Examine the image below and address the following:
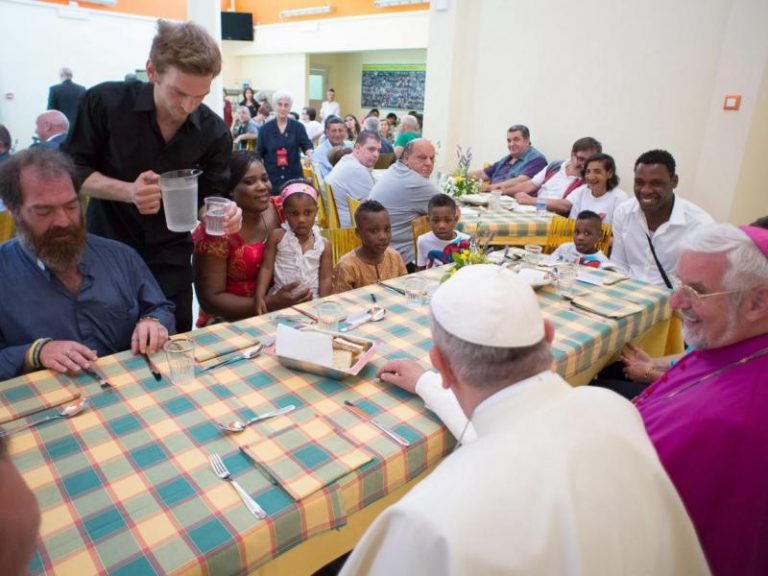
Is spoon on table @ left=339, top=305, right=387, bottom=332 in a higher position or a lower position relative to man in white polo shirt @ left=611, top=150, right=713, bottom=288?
lower

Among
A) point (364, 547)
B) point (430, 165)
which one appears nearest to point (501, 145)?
point (430, 165)

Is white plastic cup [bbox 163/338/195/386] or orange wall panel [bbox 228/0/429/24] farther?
orange wall panel [bbox 228/0/429/24]

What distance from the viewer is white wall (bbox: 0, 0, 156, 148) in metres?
12.4

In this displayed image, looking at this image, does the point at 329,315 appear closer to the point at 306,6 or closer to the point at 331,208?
the point at 331,208

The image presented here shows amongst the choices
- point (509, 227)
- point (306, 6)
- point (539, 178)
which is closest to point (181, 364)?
point (509, 227)

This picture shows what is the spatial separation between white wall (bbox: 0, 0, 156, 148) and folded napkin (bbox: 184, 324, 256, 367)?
12166 mm

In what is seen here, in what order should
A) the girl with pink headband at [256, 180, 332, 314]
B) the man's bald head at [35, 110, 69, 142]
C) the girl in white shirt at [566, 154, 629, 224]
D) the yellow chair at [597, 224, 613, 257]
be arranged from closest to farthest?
the girl with pink headband at [256, 180, 332, 314] < the yellow chair at [597, 224, 613, 257] < the girl in white shirt at [566, 154, 629, 224] < the man's bald head at [35, 110, 69, 142]

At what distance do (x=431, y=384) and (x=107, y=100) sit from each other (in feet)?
6.37

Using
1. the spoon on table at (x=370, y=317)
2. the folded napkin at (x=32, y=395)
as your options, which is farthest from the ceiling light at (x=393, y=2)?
the folded napkin at (x=32, y=395)

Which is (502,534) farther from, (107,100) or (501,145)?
(501,145)

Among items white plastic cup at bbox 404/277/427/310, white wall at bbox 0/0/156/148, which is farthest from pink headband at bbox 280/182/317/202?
white wall at bbox 0/0/156/148

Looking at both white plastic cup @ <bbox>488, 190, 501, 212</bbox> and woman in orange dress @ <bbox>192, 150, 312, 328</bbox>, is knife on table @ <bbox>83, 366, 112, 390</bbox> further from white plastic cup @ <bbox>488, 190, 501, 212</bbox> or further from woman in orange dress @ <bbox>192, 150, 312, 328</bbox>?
white plastic cup @ <bbox>488, 190, 501, 212</bbox>

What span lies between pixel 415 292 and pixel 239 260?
42.0 inches

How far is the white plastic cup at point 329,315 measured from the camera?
2.17 m
